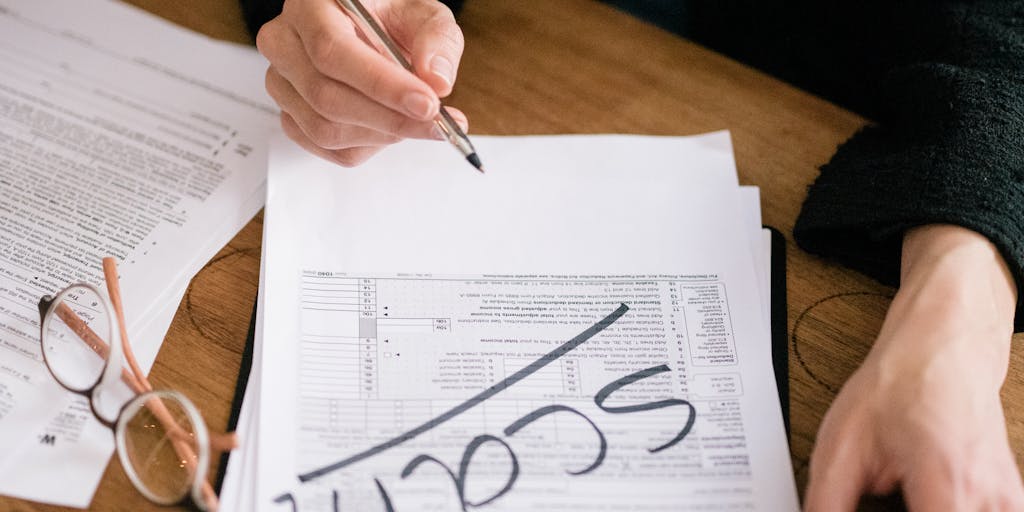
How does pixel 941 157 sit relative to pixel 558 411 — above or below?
above

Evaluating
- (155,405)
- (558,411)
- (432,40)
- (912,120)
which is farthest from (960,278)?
(155,405)

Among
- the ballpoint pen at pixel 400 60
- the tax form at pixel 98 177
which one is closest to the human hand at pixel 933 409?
the ballpoint pen at pixel 400 60

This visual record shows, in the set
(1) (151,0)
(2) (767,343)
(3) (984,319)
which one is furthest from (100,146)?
(3) (984,319)

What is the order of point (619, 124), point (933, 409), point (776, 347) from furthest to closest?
point (619, 124) → point (776, 347) → point (933, 409)

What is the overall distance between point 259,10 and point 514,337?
0.41 metres

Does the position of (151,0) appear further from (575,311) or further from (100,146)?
(575,311)

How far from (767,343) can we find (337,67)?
13.7 inches

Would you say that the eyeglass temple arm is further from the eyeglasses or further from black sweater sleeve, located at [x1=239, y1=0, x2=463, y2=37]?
black sweater sleeve, located at [x1=239, y1=0, x2=463, y2=37]

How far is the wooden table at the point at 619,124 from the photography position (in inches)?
21.2

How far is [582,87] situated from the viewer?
73 cm

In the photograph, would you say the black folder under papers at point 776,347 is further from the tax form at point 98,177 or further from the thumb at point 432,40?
→ the thumb at point 432,40

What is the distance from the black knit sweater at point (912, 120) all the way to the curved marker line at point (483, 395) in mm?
175

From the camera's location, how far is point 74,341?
0.54 metres

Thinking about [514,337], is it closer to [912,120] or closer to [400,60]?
[400,60]
